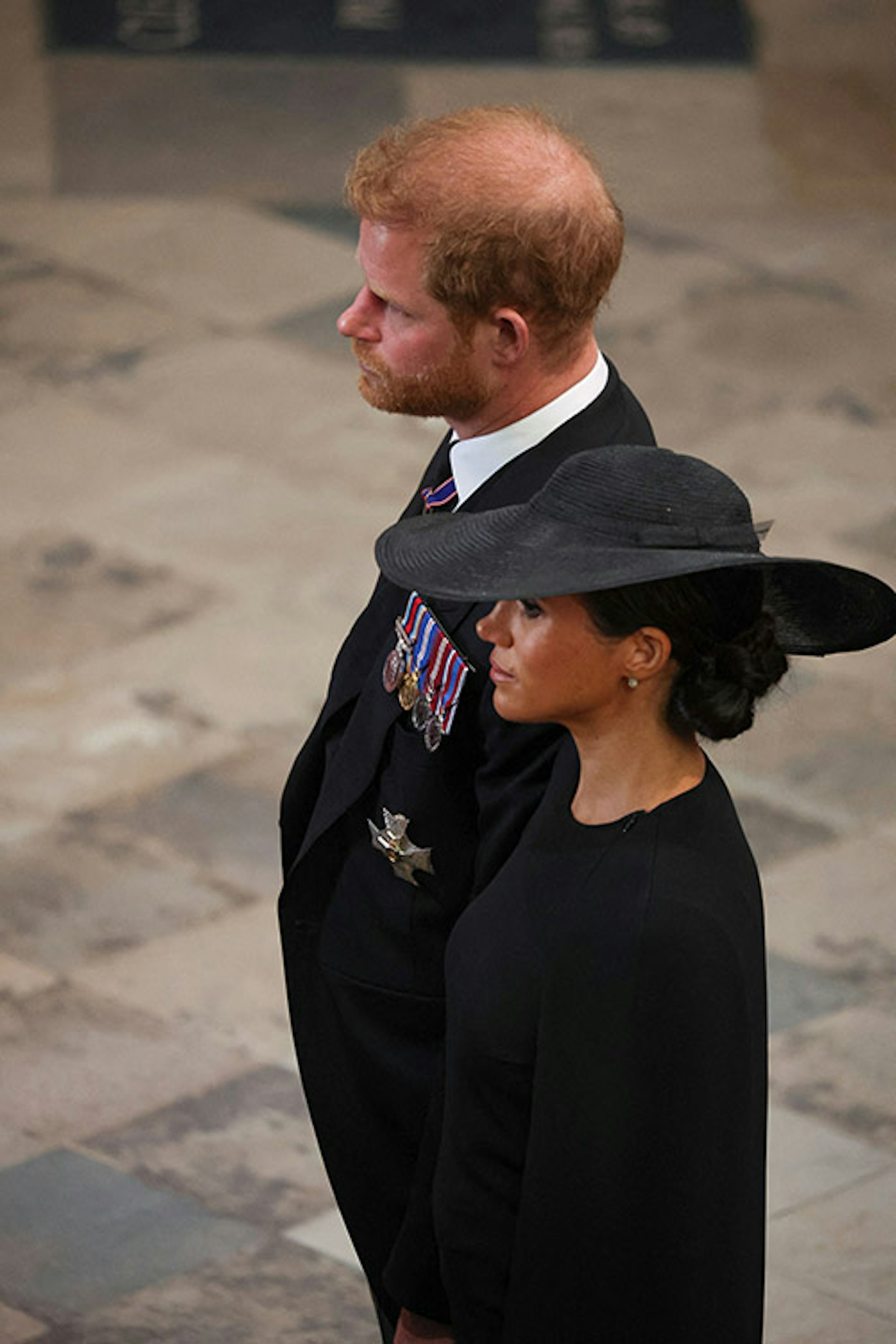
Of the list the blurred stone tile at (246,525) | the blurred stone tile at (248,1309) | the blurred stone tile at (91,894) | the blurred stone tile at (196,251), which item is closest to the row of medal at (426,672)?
the blurred stone tile at (248,1309)

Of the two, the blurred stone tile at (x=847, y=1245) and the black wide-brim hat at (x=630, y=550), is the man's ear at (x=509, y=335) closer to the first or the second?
the black wide-brim hat at (x=630, y=550)

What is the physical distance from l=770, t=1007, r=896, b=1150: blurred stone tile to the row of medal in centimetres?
188

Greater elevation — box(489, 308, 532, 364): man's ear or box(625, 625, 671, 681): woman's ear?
box(489, 308, 532, 364): man's ear

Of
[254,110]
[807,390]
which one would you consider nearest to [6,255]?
[254,110]

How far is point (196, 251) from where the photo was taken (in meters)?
7.61

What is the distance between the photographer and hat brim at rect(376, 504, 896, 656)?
6.65 ft

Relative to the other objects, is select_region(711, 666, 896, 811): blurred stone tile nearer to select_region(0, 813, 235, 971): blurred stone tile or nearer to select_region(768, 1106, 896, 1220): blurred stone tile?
select_region(768, 1106, 896, 1220): blurred stone tile

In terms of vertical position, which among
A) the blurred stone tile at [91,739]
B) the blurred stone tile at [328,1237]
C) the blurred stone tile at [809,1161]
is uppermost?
the blurred stone tile at [91,739]

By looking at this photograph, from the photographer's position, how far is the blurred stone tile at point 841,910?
4.46 metres

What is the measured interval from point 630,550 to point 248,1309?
1961 mm

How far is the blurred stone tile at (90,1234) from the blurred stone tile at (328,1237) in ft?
0.27

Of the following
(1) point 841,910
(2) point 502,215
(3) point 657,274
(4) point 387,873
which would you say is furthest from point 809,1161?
(3) point 657,274

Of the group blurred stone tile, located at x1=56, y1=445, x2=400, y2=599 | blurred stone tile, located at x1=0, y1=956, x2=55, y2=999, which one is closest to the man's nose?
blurred stone tile, located at x1=0, y1=956, x2=55, y2=999

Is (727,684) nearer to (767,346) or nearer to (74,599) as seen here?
(74,599)
